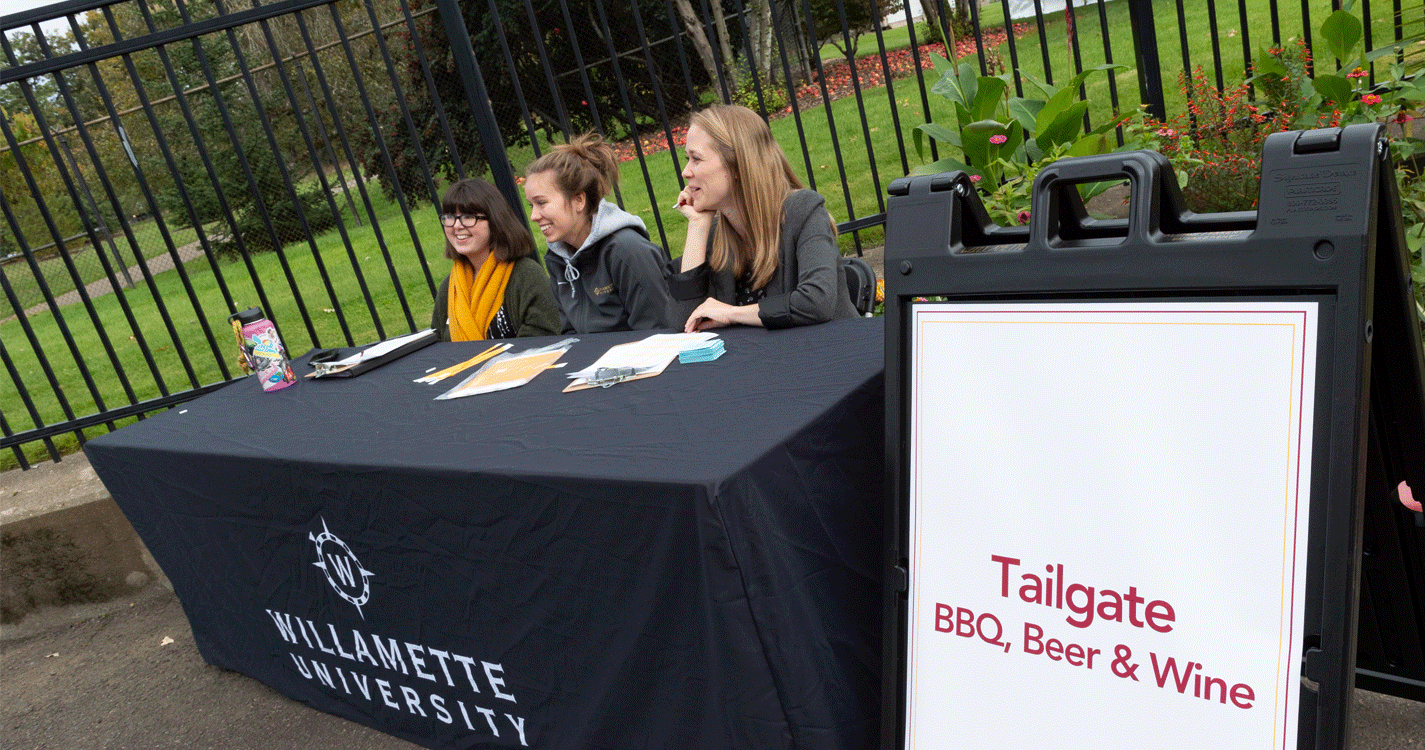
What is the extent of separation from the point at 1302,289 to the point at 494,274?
2760 mm

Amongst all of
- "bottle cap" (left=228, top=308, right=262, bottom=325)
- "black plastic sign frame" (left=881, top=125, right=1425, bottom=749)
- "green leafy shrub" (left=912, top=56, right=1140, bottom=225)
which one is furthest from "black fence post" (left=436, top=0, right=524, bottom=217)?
"black plastic sign frame" (left=881, top=125, right=1425, bottom=749)

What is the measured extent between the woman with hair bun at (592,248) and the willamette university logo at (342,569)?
1.27 metres

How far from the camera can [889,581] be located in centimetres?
133

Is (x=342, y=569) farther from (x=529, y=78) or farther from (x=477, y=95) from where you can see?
(x=529, y=78)

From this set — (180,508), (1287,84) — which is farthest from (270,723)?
(1287,84)

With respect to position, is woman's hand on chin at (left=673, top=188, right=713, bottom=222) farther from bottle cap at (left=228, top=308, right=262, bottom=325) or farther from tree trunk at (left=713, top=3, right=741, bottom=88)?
tree trunk at (left=713, top=3, right=741, bottom=88)

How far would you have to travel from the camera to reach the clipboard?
2695 millimetres

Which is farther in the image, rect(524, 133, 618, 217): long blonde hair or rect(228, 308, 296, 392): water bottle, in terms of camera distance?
rect(524, 133, 618, 217): long blonde hair

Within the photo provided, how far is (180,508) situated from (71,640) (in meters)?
1.54

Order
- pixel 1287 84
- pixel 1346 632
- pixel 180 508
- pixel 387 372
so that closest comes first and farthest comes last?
1. pixel 1346 632
2. pixel 180 508
3. pixel 387 372
4. pixel 1287 84

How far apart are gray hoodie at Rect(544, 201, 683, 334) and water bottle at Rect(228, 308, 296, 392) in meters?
0.94

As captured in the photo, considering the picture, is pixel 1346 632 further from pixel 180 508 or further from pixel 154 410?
pixel 154 410

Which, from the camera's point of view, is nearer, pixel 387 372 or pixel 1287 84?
pixel 387 372

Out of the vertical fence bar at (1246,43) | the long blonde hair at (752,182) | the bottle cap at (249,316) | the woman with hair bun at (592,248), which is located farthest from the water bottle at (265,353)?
the vertical fence bar at (1246,43)
